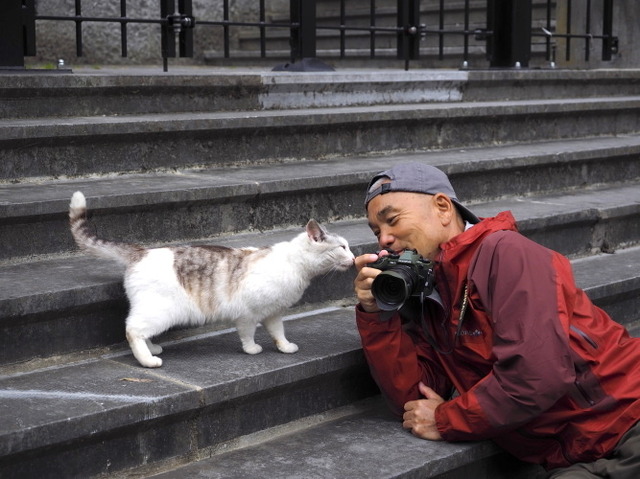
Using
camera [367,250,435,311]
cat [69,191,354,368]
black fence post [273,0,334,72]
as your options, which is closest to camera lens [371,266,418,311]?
camera [367,250,435,311]

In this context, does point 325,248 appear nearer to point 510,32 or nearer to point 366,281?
point 366,281

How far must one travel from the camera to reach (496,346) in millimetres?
2527

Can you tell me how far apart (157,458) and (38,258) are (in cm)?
97

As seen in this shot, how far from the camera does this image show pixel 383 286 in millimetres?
2576

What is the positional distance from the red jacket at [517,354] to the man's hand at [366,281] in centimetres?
5

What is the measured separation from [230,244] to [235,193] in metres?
0.24

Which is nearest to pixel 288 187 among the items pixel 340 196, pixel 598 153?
pixel 340 196

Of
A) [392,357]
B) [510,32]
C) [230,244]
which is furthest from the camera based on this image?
[510,32]

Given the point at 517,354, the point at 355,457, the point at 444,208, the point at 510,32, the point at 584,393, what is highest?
the point at 510,32

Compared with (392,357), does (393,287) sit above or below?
above

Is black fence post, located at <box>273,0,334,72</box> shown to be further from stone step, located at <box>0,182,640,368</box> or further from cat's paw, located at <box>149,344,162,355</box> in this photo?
cat's paw, located at <box>149,344,162,355</box>

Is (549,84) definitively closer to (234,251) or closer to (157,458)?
(234,251)

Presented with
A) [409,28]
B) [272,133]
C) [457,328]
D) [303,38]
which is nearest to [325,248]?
[457,328]

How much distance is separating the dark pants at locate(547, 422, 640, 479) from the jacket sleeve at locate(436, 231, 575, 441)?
200 millimetres
